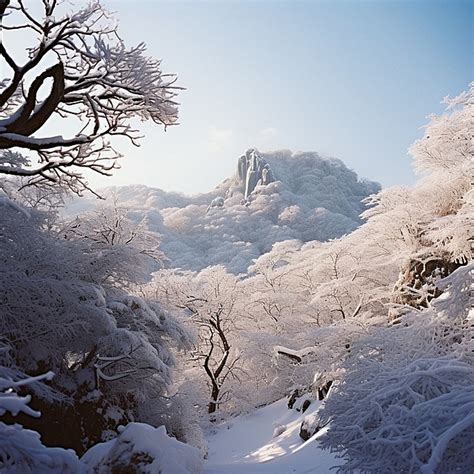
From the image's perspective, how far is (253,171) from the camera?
74688mm

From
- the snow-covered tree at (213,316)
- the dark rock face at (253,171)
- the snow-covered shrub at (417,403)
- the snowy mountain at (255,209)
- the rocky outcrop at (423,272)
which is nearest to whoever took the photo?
the snow-covered shrub at (417,403)

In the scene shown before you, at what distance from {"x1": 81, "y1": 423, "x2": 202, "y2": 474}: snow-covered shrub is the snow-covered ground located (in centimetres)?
246

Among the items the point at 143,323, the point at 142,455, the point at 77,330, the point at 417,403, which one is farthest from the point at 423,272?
the point at 142,455

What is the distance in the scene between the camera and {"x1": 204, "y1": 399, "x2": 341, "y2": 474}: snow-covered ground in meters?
8.47

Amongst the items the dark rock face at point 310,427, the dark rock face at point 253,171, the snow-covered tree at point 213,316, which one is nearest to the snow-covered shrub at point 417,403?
the dark rock face at point 310,427

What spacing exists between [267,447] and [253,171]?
63.8 metres

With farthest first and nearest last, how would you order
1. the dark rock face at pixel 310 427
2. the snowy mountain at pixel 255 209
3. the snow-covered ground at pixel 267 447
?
the snowy mountain at pixel 255 209
the dark rock face at pixel 310 427
the snow-covered ground at pixel 267 447

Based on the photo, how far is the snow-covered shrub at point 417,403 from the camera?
354cm

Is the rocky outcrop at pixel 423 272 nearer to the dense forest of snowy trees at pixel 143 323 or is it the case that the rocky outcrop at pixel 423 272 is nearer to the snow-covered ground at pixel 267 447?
the dense forest of snowy trees at pixel 143 323

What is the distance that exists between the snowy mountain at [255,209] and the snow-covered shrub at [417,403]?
43.6 meters

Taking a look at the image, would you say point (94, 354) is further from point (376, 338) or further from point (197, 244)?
point (197, 244)

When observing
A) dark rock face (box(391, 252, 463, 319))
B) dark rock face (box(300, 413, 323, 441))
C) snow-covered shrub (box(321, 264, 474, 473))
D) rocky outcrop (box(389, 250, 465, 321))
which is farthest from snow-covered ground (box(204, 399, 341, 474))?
dark rock face (box(391, 252, 463, 319))

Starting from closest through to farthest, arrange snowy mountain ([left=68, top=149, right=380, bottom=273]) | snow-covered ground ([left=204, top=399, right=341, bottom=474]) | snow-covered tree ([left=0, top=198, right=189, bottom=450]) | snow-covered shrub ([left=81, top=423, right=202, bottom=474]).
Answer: snow-covered shrub ([left=81, top=423, right=202, bottom=474]) < snow-covered tree ([left=0, top=198, right=189, bottom=450]) < snow-covered ground ([left=204, top=399, right=341, bottom=474]) < snowy mountain ([left=68, top=149, right=380, bottom=273])

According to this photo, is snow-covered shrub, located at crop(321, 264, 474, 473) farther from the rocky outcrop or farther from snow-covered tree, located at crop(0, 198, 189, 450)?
the rocky outcrop
